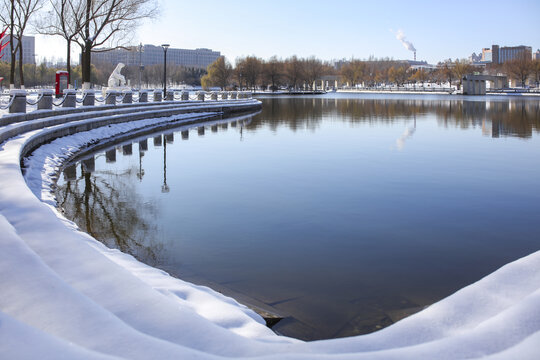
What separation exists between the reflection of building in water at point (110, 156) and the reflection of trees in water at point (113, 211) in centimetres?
217

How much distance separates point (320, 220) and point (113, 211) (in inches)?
124

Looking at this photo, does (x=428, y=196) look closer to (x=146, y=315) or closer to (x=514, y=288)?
(x=514, y=288)

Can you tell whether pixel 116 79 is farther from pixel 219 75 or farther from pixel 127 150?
pixel 219 75

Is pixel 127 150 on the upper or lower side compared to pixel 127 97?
lower

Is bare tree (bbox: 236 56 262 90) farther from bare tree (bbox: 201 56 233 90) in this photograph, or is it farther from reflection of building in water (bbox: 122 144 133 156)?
reflection of building in water (bbox: 122 144 133 156)

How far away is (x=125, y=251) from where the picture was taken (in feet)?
20.7

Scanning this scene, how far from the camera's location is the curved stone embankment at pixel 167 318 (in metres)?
2.85

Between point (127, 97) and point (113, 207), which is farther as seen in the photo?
point (127, 97)

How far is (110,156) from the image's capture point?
47.6 ft

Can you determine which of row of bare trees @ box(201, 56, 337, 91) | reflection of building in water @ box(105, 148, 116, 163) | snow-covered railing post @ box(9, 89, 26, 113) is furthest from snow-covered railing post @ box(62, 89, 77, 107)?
row of bare trees @ box(201, 56, 337, 91)

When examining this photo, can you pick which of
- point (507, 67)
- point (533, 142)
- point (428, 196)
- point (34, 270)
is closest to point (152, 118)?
point (533, 142)

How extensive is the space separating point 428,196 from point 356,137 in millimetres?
Result: 10372

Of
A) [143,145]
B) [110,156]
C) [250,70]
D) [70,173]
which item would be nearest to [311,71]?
[250,70]

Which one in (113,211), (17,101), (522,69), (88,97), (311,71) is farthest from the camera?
(311,71)
